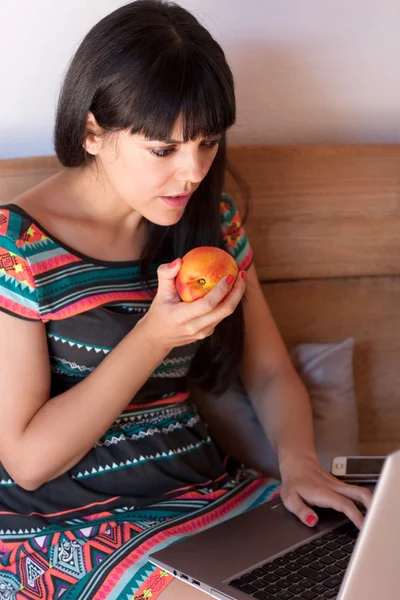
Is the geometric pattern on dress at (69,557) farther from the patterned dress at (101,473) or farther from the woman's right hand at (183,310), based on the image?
the woman's right hand at (183,310)

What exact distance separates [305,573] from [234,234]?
626 millimetres

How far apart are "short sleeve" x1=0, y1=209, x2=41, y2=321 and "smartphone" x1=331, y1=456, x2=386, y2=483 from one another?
0.49 m

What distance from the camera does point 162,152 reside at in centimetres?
120

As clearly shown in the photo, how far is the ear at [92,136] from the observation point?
1238 mm

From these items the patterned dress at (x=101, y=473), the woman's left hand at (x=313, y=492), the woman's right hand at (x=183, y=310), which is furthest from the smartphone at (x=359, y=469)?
Answer: the woman's right hand at (x=183, y=310)

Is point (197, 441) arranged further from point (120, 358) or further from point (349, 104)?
point (349, 104)

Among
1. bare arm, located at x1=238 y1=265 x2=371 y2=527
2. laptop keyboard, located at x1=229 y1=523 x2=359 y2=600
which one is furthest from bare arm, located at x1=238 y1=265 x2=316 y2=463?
laptop keyboard, located at x1=229 y1=523 x2=359 y2=600

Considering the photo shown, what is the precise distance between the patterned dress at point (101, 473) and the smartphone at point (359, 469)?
15cm

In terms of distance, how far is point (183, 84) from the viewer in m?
1.16

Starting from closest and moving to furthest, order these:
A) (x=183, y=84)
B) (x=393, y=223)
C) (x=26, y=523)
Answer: (x=183, y=84) → (x=26, y=523) → (x=393, y=223)

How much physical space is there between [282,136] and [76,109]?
64 centimetres

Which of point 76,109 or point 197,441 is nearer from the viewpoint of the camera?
point 76,109

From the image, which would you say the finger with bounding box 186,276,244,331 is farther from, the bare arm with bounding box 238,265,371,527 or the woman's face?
the bare arm with bounding box 238,265,371,527

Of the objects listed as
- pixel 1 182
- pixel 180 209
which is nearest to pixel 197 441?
pixel 180 209
